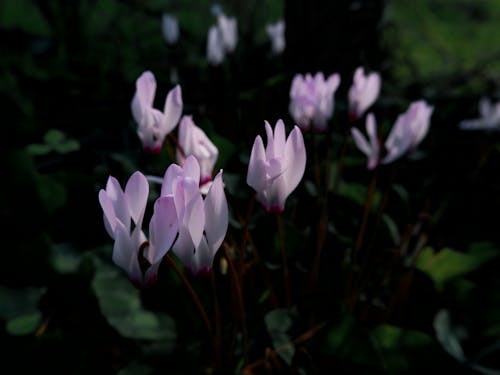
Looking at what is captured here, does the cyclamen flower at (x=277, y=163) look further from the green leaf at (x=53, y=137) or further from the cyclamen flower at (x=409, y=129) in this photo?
the green leaf at (x=53, y=137)

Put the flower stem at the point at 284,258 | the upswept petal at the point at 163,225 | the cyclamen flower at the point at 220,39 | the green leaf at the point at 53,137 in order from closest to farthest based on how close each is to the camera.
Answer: the upswept petal at the point at 163,225, the flower stem at the point at 284,258, the green leaf at the point at 53,137, the cyclamen flower at the point at 220,39

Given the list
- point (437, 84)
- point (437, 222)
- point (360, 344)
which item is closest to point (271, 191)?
point (360, 344)

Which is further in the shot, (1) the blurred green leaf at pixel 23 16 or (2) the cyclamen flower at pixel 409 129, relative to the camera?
(1) the blurred green leaf at pixel 23 16

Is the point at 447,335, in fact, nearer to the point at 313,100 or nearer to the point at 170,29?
the point at 313,100

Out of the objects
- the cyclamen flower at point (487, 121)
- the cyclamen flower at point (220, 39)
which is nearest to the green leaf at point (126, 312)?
the cyclamen flower at point (220, 39)

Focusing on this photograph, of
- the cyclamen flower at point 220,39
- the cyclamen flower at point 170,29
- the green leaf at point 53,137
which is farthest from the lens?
the cyclamen flower at point 170,29

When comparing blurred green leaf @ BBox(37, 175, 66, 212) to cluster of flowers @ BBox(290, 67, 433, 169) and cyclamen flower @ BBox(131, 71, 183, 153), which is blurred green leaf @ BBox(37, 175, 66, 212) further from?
cluster of flowers @ BBox(290, 67, 433, 169)
